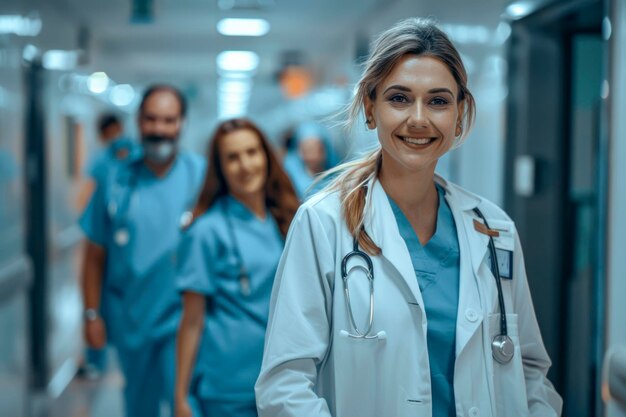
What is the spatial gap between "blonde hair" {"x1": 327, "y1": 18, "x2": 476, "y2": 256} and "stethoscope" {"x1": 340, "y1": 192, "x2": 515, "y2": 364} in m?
0.03

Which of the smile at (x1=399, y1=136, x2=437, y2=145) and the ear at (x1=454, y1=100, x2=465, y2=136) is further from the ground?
the ear at (x1=454, y1=100, x2=465, y2=136)

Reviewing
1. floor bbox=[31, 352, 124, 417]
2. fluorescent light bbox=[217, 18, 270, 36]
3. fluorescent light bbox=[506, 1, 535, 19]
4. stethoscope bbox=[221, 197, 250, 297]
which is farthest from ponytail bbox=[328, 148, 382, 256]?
fluorescent light bbox=[217, 18, 270, 36]

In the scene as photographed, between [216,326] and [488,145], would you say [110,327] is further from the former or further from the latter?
[488,145]

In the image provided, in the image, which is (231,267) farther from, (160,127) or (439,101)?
(160,127)

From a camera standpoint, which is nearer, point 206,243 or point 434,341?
point 434,341

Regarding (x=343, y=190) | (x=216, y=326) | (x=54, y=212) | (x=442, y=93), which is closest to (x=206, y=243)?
(x=216, y=326)

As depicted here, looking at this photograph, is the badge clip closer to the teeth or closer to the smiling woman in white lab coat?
the smiling woman in white lab coat

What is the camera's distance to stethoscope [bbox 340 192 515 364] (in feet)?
4.54

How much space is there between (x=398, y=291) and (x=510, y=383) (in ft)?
0.89

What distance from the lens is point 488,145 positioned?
373 cm

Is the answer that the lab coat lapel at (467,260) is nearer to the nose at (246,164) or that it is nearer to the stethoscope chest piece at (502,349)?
the stethoscope chest piece at (502,349)

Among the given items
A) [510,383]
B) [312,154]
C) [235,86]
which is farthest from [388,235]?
[235,86]

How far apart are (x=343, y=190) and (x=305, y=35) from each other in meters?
5.80

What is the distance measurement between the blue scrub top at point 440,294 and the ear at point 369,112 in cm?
15
